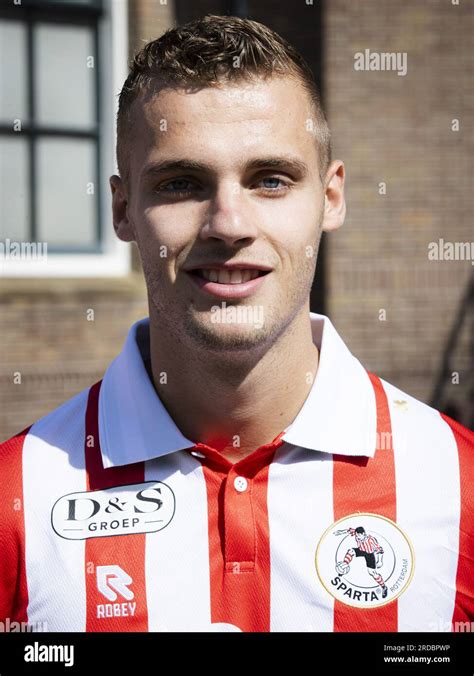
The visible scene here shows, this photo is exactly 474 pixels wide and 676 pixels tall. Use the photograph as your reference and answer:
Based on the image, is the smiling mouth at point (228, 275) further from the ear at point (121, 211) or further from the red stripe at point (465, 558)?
the red stripe at point (465, 558)

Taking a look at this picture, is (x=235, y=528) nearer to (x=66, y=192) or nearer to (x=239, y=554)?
(x=239, y=554)

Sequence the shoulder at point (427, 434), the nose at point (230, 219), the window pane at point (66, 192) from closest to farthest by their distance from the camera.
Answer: the nose at point (230, 219), the shoulder at point (427, 434), the window pane at point (66, 192)

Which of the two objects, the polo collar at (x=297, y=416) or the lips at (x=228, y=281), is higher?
the lips at (x=228, y=281)

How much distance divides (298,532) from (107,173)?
5.75 metres

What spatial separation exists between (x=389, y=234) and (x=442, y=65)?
1.51 metres

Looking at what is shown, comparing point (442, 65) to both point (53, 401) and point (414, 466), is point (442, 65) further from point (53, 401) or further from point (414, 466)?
point (414, 466)

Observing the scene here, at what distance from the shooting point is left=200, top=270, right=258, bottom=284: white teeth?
2.07 meters

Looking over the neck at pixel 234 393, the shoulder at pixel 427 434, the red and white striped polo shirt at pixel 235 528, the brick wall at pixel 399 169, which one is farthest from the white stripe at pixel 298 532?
the brick wall at pixel 399 169

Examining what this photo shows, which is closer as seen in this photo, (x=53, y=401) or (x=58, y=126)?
(x=53, y=401)

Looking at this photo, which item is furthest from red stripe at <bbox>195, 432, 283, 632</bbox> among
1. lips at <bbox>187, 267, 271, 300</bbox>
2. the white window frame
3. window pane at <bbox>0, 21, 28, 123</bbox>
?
window pane at <bbox>0, 21, 28, 123</bbox>

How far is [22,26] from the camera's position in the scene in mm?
7066

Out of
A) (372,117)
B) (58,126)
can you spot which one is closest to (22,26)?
(58,126)

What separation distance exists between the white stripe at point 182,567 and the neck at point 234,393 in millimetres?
143

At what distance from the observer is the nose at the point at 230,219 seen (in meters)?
2.00
